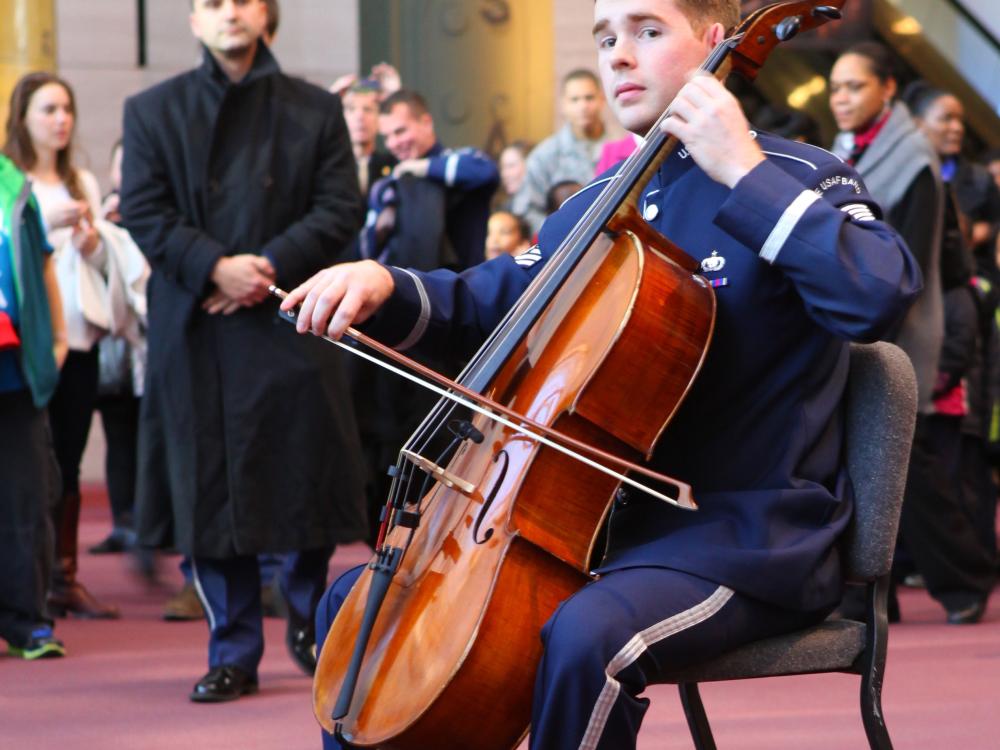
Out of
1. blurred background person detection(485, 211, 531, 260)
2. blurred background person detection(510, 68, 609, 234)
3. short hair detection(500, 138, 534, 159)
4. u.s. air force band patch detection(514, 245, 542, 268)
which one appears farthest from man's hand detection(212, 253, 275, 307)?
short hair detection(500, 138, 534, 159)

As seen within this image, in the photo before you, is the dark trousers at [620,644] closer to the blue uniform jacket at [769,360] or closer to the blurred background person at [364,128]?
the blue uniform jacket at [769,360]

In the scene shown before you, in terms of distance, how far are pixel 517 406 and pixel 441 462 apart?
6.3 inches

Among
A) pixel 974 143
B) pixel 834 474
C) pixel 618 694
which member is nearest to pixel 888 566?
pixel 834 474

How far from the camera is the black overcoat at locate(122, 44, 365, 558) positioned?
3580 millimetres

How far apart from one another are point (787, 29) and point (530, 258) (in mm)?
517

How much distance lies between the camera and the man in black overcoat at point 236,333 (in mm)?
3564

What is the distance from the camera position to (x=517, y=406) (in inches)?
75.3

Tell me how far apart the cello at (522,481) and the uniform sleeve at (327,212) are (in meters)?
1.68

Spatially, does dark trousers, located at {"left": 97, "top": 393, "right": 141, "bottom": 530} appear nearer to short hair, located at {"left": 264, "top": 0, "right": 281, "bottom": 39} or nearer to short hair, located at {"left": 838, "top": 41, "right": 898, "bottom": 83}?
short hair, located at {"left": 264, "top": 0, "right": 281, "bottom": 39}

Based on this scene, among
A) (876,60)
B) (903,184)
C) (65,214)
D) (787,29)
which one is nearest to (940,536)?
(903,184)

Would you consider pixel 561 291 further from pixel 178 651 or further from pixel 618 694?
pixel 178 651

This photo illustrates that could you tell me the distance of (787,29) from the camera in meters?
1.94

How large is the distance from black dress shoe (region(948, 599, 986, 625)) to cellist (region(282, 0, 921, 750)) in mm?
2782

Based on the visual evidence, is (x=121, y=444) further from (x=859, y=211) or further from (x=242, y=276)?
(x=859, y=211)
